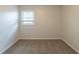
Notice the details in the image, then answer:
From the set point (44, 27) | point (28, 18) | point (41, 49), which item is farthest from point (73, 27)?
point (28, 18)

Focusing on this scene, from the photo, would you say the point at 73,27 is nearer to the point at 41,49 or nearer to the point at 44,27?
the point at 41,49

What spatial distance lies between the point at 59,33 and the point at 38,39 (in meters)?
1.27

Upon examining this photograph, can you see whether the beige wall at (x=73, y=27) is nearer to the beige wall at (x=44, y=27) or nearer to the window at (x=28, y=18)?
the beige wall at (x=44, y=27)

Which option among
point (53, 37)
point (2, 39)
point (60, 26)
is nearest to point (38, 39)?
point (53, 37)

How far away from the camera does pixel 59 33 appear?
7496 millimetres

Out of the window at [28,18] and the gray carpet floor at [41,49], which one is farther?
the window at [28,18]

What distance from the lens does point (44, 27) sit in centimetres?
756

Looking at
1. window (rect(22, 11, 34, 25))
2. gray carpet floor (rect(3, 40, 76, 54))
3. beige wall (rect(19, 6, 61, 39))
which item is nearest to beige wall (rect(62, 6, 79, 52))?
gray carpet floor (rect(3, 40, 76, 54))

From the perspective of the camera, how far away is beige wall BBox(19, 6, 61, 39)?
24.5 ft

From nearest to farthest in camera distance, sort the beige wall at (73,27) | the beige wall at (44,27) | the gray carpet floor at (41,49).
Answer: the beige wall at (73,27) < the gray carpet floor at (41,49) < the beige wall at (44,27)

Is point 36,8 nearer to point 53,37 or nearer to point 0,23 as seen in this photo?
point 53,37

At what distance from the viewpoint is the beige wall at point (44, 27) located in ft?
24.5

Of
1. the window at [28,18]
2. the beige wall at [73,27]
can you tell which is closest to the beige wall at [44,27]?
the window at [28,18]
